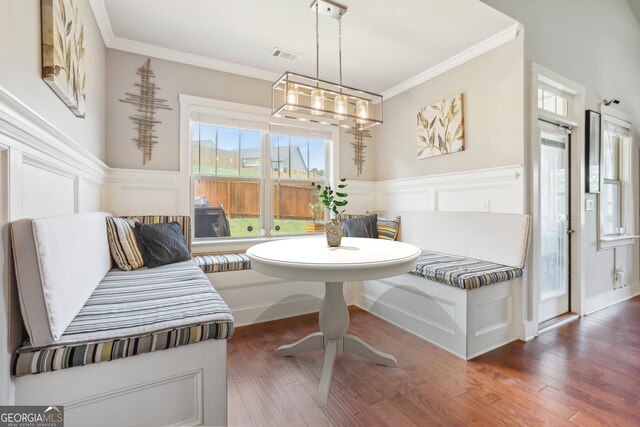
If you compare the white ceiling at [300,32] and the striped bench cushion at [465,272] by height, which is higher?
the white ceiling at [300,32]

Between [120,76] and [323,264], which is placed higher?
[120,76]

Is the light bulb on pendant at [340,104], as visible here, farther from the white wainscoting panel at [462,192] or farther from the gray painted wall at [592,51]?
the white wainscoting panel at [462,192]

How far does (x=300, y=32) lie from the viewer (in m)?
2.57

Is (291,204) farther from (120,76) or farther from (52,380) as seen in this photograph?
(52,380)

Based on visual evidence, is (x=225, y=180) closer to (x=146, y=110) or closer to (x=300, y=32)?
(x=146, y=110)

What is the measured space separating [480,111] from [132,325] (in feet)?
10.1

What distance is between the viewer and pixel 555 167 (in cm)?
282

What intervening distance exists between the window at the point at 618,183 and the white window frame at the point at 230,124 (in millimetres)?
3107

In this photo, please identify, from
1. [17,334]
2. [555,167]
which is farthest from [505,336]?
[17,334]

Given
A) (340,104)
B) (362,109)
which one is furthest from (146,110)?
(362,109)

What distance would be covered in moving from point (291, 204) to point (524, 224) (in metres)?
2.35

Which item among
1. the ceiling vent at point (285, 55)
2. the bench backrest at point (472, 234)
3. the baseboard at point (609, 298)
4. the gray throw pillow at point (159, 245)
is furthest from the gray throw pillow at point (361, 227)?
the baseboard at point (609, 298)

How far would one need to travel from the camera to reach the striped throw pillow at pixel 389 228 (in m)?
3.37

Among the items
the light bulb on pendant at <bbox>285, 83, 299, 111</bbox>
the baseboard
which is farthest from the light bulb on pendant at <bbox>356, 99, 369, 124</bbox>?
the baseboard
